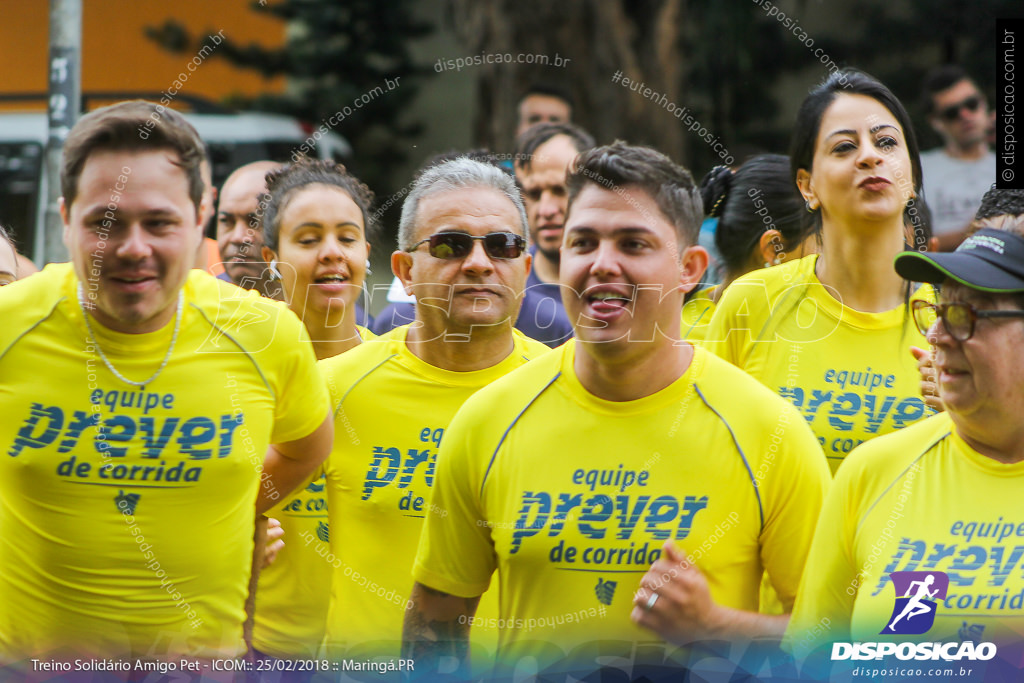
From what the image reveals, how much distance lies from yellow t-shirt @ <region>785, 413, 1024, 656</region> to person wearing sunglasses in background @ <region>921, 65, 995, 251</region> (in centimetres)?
366

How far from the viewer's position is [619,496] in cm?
254

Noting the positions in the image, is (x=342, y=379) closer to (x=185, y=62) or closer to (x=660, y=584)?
(x=660, y=584)

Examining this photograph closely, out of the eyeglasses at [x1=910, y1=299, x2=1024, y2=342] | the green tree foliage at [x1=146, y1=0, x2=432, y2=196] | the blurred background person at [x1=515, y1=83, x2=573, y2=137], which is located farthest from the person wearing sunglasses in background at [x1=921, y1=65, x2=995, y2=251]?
the green tree foliage at [x1=146, y1=0, x2=432, y2=196]

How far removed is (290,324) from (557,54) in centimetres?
702

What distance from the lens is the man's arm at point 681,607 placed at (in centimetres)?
232

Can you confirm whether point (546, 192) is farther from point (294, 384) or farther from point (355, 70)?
point (355, 70)

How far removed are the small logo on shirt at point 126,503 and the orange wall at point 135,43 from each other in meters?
6.75

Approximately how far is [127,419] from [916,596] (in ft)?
6.17

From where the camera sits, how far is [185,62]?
11.7 m

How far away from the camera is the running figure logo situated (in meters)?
2.33

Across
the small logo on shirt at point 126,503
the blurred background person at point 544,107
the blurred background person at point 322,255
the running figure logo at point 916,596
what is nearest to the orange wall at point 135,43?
the blurred background person at point 544,107

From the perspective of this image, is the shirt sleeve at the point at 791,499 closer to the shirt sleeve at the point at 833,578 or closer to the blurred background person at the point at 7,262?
the shirt sleeve at the point at 833,578

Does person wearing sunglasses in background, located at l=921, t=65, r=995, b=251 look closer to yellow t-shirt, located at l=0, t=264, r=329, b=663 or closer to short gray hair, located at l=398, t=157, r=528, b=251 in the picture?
short gray hair, located at l=398, t=157, r=528, b=251

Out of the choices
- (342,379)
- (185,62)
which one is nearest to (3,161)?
(185,62)
